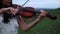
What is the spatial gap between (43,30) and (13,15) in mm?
756

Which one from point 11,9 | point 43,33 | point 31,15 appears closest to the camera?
point 11,9

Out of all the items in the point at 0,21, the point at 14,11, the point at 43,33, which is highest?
the point at 14,11

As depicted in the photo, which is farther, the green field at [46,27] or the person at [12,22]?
the green field at [46,27]

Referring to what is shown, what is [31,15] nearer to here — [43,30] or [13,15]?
[13,15]

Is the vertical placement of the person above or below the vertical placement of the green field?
above

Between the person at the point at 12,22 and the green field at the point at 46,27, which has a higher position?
the person at the point at 12,22

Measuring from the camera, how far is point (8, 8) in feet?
5.22

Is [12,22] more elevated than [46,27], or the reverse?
[12,22]

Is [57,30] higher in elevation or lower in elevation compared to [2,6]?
lower

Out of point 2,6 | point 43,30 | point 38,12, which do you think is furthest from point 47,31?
point 2,6

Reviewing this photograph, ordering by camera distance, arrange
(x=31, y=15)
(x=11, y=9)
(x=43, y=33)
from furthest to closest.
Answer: (x=43, y=33), (x=31, y=15), (x=11, y=9)

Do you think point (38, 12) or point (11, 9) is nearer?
point (11, 9)

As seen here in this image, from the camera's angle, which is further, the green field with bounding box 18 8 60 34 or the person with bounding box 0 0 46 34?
the green field with bounding box 18 8 60 34

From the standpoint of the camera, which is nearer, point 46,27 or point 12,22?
point 12,22
